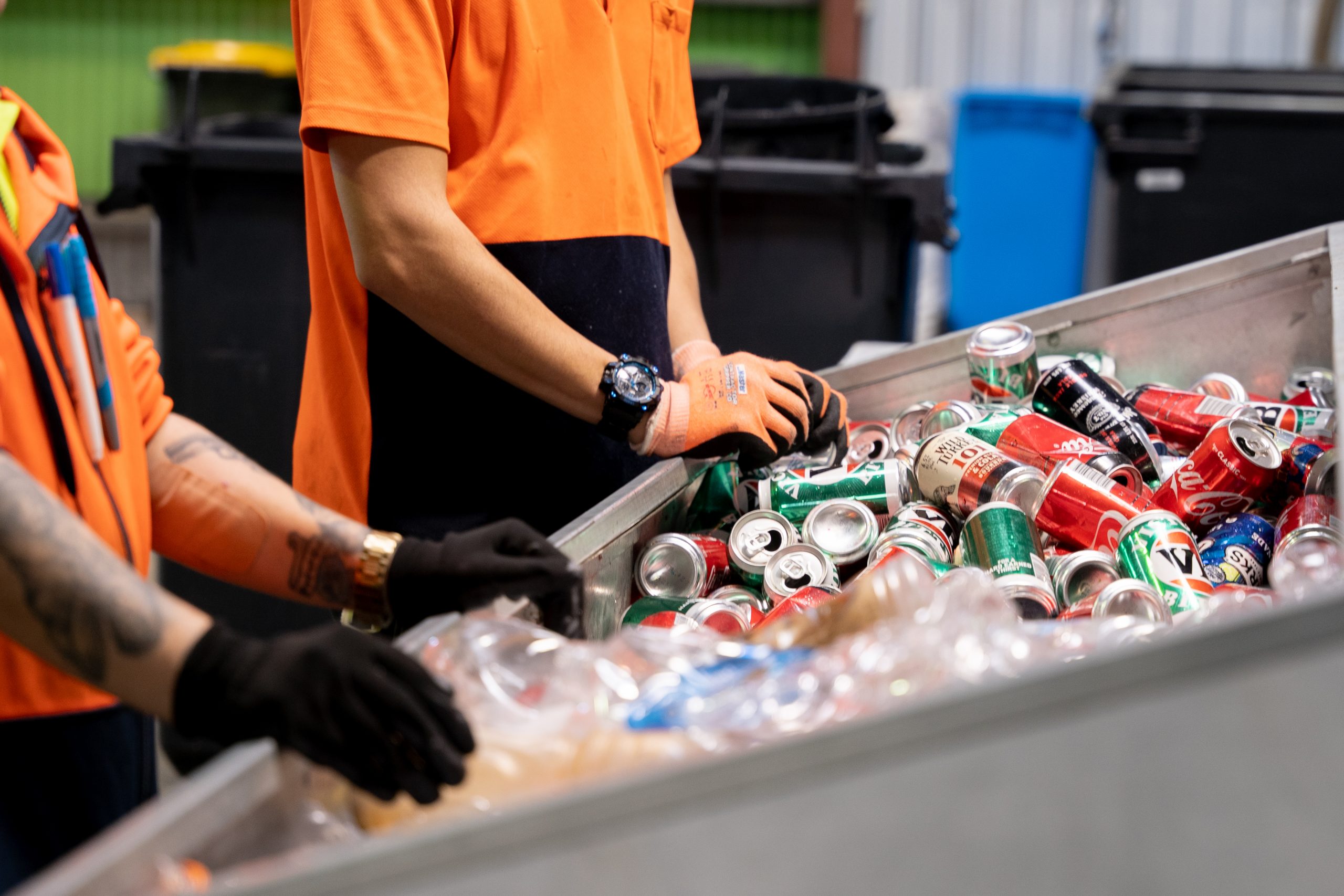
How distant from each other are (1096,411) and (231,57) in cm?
428

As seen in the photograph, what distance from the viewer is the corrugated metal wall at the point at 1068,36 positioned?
17.0 ft

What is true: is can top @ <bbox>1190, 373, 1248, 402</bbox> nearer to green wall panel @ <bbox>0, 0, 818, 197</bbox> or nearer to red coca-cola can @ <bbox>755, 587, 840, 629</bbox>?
red coca-cola can @ <bbox>755, 587, 840, 629</bbox>

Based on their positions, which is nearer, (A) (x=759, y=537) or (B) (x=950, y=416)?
(A) (x=759, y=537)

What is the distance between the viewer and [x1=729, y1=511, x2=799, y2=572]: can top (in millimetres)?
1419

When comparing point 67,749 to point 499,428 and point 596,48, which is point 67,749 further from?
point 596,48

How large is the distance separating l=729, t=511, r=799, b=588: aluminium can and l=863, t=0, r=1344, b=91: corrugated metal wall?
14.2 feet

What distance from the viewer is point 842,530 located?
1.45 metres

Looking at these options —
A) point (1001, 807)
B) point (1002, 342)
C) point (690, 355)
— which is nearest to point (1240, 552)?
point (1002, 342)

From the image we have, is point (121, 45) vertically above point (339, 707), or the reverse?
point (121, 45)

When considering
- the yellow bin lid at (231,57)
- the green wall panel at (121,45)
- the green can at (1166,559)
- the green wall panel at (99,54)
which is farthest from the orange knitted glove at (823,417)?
the green wall panel at (99,54)

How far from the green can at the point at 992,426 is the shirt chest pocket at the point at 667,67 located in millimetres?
609

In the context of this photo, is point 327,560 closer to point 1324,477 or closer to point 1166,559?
point 1166,559

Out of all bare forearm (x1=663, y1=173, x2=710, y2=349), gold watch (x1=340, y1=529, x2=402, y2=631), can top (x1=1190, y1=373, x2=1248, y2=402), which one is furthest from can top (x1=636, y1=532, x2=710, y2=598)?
can top (x1=1190, y1=373, x2=1248, y2=402)

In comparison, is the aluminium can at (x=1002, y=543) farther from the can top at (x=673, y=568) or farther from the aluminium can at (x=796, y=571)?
the can top at (x=673, y=568)
